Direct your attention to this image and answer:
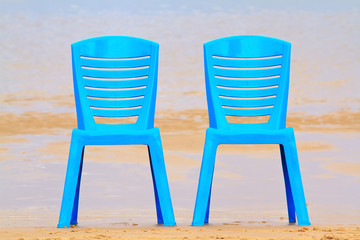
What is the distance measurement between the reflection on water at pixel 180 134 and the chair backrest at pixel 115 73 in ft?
2.26

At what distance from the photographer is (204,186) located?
4441 mm

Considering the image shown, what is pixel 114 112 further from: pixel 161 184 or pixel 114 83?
pixel 161 184

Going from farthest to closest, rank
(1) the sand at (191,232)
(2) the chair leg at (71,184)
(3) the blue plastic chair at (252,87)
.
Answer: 1. (3) the blue plastic chair at (252,87)
2. (2) the chair leg at (71,184)
3. (1) the sand at (191,232)

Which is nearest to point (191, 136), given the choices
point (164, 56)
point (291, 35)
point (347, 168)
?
point (347, 168)

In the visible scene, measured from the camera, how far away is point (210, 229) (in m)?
4.34

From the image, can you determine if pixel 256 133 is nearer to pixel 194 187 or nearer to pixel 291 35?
pixel 194 187

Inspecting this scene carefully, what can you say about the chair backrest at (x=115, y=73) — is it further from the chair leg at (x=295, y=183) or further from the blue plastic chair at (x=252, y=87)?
the chair leg at (x=295, y=183)

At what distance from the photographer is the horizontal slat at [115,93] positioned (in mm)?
4547

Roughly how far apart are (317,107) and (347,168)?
12.4 feet

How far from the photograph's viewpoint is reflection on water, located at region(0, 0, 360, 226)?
5070 mm

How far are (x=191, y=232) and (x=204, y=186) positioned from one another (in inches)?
13.4

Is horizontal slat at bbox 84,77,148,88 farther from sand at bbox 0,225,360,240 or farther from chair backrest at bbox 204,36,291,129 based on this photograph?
sand at bbox 0,225,360,240

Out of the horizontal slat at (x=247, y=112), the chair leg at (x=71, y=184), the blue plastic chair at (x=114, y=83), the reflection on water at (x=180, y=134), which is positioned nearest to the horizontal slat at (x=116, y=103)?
the blue plastic chair at (x=114, y=83)

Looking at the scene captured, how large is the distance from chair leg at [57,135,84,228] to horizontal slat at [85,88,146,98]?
0.99 feet
